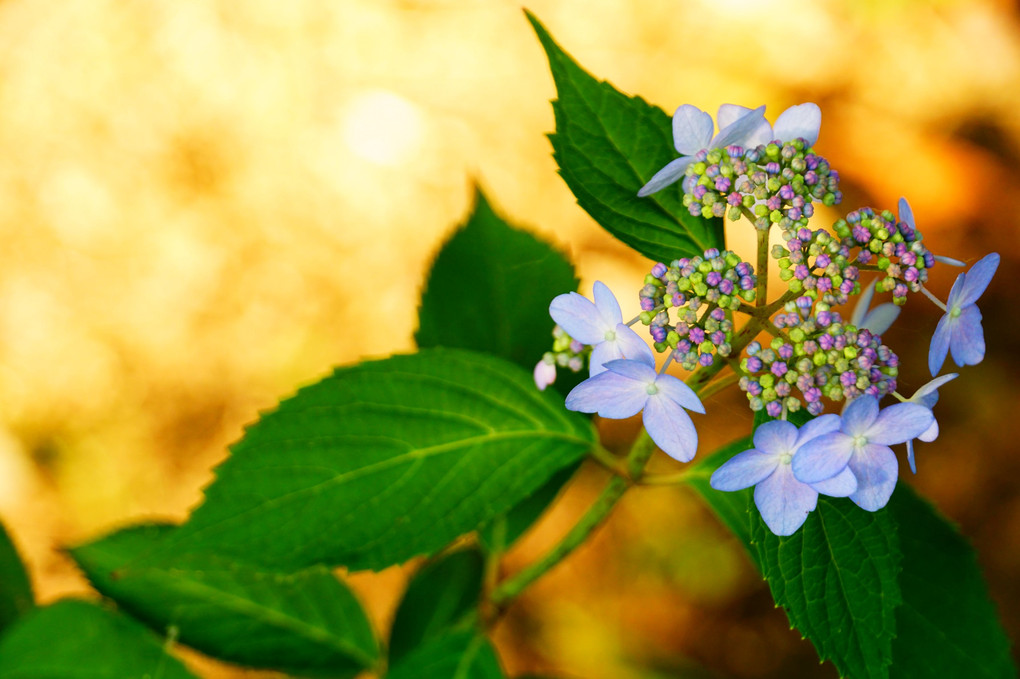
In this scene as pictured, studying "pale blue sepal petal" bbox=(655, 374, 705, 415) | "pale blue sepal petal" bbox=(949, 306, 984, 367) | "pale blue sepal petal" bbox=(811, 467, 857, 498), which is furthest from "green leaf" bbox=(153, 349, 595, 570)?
"pale blue sepal petal" bbox=(949, 306, 984, 367)

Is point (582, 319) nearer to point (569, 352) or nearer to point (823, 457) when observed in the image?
point (569, 352)

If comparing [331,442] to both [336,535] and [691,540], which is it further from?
[691,540]

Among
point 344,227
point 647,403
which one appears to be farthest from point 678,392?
point 344,227

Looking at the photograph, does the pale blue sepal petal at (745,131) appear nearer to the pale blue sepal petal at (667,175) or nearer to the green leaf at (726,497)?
the pale blue sepal petal at (667,175)

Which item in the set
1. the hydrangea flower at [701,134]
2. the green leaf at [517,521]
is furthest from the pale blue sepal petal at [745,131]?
the green leaf at [517,521]

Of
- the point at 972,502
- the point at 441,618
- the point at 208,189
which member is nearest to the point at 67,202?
the point at 208,189

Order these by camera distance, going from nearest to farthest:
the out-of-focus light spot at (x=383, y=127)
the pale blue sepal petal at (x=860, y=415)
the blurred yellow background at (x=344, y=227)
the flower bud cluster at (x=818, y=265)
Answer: the pale blue sepal petal at (x=860, y=415) < the flower bud cluster at (x=818, y=265) < the blurred yellow background at (x=344, y=227) < the out-of-focus light spot at (x=383, y=127)
